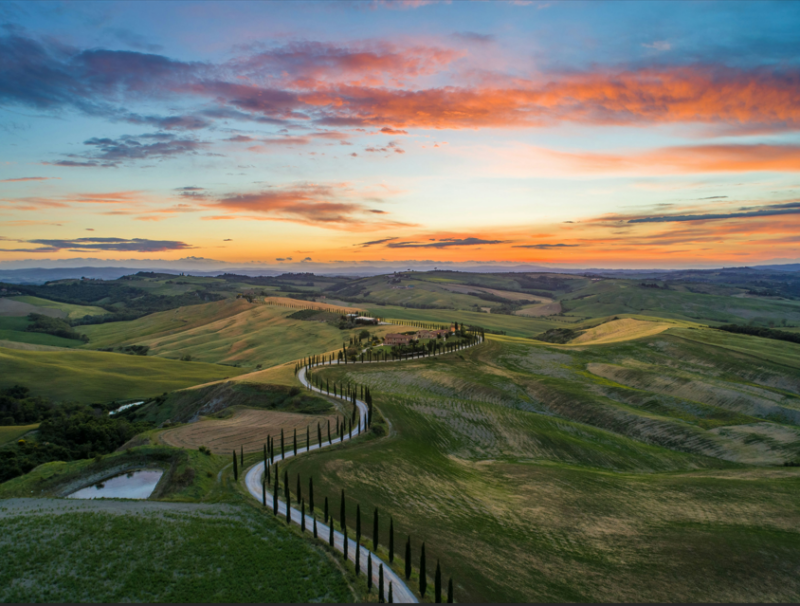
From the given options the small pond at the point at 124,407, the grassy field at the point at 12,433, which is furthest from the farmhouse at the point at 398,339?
the grassy field at the point at 12,433

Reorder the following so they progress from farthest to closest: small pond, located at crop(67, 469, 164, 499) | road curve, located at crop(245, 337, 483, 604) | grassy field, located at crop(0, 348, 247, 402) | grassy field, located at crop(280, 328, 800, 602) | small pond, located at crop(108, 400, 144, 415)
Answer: grassy field, located at crop(0, 348, 247, 402), small pond, located at crop(108, 400, 144, 415), small pond, located at crop(67, 469, 164, 499), grassy field, located at crop(280, 328, 800, 602), road curve, located at crop(245, 337, 483, 604)

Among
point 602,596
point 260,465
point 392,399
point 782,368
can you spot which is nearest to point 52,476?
point 260,465

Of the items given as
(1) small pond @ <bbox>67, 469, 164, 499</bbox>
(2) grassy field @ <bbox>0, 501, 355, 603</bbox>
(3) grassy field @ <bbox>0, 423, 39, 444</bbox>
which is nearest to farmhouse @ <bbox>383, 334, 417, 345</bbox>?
(3) grassy field @ <bbox>0, 423, 39, 444</bbox>

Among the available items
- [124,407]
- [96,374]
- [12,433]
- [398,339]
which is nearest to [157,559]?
[12,433]

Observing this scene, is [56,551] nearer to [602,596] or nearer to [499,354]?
[602,596]

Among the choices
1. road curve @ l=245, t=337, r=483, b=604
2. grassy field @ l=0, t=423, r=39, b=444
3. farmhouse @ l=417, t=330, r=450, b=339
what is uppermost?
road curve @ l=245, t=337, r=483, b=604

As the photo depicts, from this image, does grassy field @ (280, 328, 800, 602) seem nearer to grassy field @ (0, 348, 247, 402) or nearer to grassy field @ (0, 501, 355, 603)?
grassy field @ (0, 501, 355, 603)
